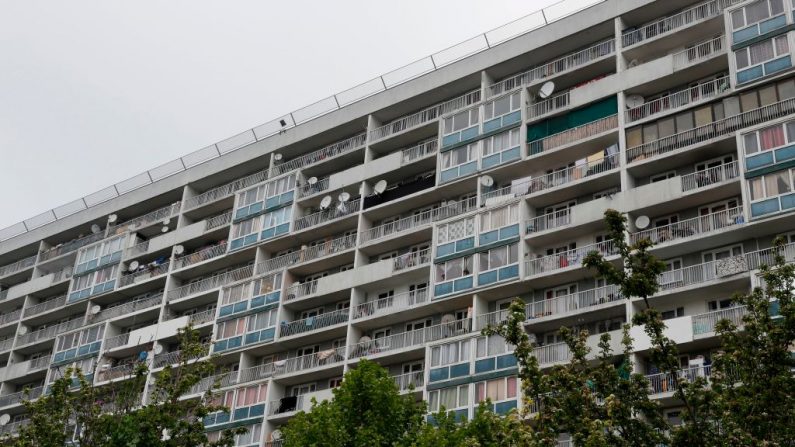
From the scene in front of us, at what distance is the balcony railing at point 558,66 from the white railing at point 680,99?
4143mm

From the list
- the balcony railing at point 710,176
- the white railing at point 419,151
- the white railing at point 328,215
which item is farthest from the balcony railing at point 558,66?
the white railing at point 328,215

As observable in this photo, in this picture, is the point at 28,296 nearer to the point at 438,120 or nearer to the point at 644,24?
the point at 438,120

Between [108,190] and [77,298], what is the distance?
8412 mm

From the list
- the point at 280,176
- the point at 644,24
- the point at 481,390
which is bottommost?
the point at 481,390

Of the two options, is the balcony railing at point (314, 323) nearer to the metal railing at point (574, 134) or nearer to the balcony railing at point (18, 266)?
the metal railing at point (574, 134)

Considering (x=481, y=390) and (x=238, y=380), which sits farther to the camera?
(x=238, y=380)

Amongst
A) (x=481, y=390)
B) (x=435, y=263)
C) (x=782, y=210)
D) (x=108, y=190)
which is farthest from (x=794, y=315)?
(x=108, y=190)

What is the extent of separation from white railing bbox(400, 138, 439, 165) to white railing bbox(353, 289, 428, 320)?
773 cm

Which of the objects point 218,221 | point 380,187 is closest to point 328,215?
point 380,187

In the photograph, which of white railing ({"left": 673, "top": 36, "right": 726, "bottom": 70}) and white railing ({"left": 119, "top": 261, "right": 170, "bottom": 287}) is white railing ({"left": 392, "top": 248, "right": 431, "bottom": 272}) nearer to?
white railing ({"left": 673, "top": 36, "right": 726, "bottom": 70})

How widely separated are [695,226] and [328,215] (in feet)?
70.3

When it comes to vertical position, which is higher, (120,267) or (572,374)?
(120,267)

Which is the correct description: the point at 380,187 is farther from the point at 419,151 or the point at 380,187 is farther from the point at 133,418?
the point at 133,418

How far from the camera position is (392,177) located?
5466 centimetres
